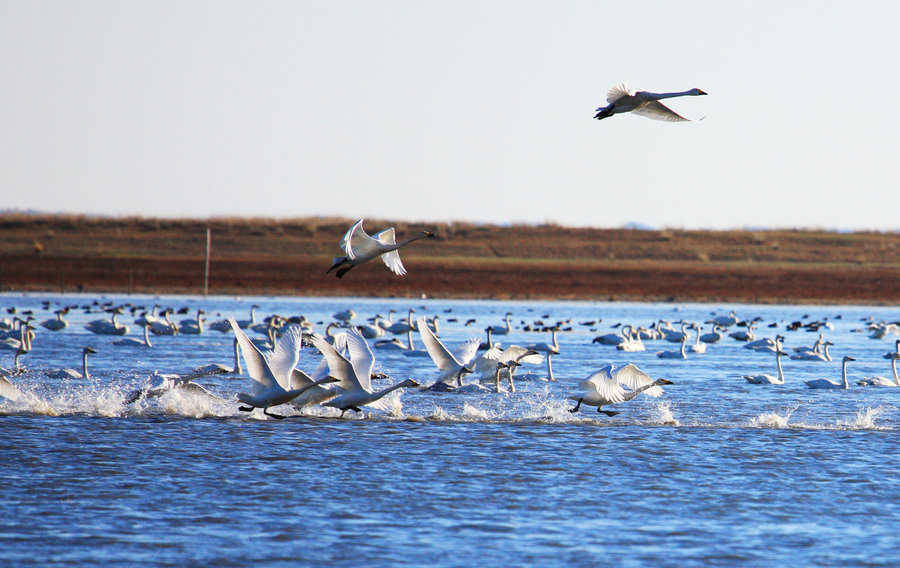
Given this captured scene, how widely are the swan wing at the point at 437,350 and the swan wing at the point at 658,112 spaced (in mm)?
4383

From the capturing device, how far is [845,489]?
10727 mm

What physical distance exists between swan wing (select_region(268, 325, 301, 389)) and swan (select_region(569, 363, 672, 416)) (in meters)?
3.53

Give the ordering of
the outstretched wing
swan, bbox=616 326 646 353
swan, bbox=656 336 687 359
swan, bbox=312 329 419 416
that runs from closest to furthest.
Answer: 1. swan, bbox=312 329 419 416
2. the outstretched wing
3. swan, bbox=656 336 687 359
4. swan, bbox=616 326 646 353

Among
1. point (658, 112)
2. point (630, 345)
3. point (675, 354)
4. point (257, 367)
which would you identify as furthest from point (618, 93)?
point (630, 345)

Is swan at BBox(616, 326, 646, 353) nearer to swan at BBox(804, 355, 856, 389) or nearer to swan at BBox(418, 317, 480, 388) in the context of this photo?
swan at BBox(804, 355, 856, 389)

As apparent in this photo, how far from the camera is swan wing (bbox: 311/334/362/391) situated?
13273mm

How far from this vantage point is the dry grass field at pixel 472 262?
52.7m

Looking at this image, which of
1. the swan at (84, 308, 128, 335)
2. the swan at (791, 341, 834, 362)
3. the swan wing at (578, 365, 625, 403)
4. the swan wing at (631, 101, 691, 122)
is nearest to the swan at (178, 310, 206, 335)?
the swan at (84, 308, 128, 335)

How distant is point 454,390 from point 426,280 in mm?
36954

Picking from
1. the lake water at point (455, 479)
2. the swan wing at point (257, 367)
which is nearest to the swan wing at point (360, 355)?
the lake water at point (455, 479)

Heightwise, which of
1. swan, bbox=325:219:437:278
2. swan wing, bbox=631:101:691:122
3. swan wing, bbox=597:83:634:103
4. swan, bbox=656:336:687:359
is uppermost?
swan wing, bbox=597:83:634:103

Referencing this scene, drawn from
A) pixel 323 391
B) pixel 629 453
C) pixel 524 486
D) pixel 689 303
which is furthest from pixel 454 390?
pixel 689 303

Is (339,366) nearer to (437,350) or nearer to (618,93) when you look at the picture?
(437,350)

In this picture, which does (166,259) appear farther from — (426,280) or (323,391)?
(323,391)
